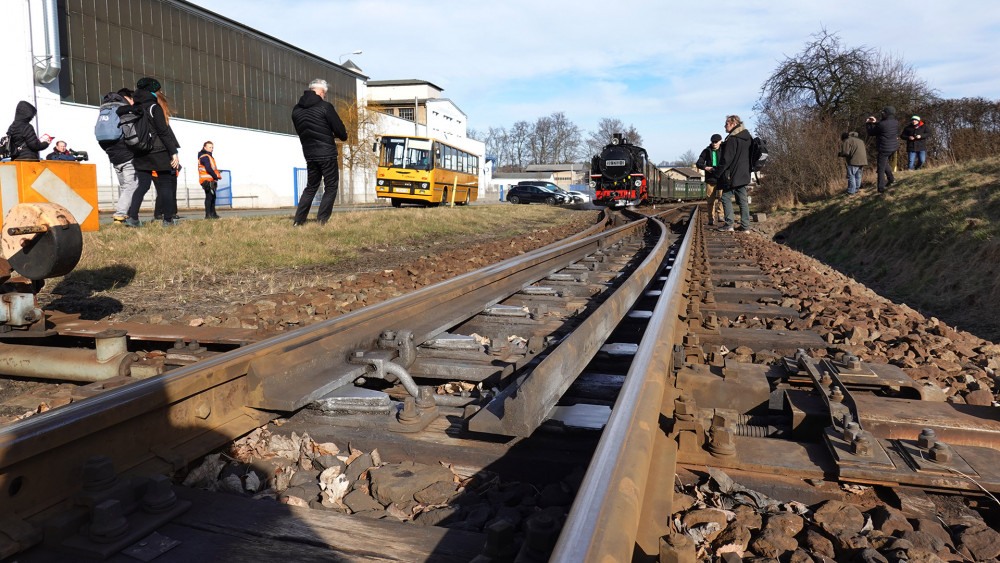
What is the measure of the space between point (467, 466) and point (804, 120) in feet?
82.6

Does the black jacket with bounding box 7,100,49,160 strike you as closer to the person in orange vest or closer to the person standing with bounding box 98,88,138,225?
the person standing with bounding box 98,88,138,225

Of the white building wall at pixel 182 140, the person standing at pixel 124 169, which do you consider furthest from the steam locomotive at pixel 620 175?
the person standing at pixel 124 169

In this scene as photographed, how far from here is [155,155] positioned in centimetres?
915

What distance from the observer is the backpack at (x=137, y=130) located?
8.48m

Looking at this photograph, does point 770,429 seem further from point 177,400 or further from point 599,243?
point 599,243

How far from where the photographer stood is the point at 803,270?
6.88 meters

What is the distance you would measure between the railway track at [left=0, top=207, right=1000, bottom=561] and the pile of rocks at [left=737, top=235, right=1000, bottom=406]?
0.30 meters

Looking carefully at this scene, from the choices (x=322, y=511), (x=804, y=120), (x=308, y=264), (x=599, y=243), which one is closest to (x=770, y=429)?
(x=322, y=511)

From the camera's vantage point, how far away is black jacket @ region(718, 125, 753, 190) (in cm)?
1116

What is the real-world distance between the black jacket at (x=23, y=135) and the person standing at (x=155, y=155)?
1.93 meters

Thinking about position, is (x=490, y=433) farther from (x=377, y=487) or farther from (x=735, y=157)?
(x=735, y=157)


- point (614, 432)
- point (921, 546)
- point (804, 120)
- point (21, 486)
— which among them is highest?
point (804, 120)

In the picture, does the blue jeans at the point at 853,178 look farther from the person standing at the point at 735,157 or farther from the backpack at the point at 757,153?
the person standing at the point at 735,157

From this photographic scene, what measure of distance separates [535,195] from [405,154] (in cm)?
1833
